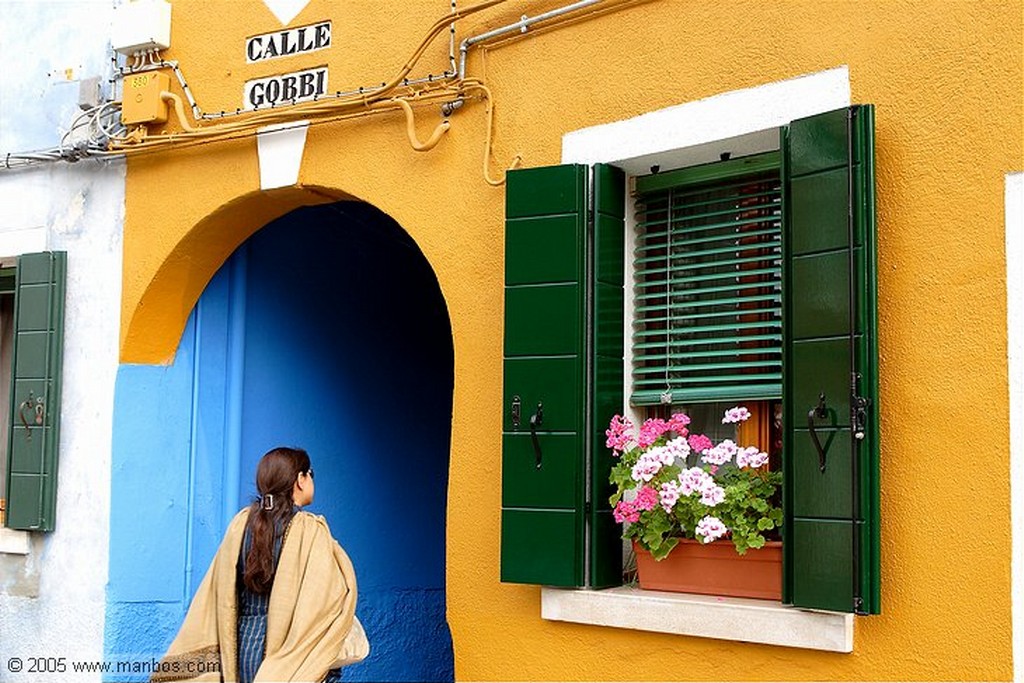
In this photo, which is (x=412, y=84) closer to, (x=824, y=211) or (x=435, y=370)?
(x=824, y=211)

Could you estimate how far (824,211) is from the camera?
14.8 feet

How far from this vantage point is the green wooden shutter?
5133 millimetres

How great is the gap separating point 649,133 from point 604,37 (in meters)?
0.48

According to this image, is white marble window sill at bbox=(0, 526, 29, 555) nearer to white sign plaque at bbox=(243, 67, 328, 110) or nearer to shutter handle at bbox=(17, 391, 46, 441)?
shutter handle at bbox=(17, 391, 46, 441)

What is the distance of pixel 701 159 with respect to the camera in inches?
205

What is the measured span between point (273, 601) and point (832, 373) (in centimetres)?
207

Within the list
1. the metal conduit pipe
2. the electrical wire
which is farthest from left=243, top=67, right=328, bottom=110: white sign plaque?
the metal conduit pipe

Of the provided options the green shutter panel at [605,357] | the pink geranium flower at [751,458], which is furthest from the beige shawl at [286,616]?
the pink geranium flower at [751,458]

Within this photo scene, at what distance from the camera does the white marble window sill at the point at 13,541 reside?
7.08 meters

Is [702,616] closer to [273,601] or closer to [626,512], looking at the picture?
[626,512]

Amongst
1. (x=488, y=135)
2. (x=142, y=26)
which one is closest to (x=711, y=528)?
(x=488, y=135)

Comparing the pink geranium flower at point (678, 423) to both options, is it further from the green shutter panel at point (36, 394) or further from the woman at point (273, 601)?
the green shutter panel at point (36, 394)

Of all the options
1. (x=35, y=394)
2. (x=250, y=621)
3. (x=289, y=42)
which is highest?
(x=289, y=42)

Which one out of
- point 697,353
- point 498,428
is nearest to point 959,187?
point 697,353
